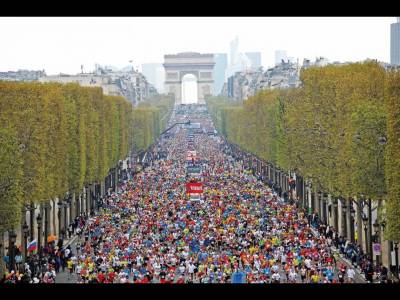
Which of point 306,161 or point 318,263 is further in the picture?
point 306,161

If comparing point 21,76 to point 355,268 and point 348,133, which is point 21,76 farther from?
point 355,268

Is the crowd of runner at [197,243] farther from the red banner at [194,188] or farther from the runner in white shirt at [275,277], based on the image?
the red banner at [194,188]

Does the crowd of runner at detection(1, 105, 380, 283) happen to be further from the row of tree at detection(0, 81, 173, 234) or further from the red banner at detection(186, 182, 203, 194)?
the row of tree at detection(0, 81, 173, 234)

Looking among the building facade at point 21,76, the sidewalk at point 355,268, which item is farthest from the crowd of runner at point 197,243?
the building facade at point 21,76

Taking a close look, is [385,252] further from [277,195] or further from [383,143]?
[277,195]

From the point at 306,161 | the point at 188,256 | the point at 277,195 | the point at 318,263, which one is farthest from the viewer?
the point at 277,195

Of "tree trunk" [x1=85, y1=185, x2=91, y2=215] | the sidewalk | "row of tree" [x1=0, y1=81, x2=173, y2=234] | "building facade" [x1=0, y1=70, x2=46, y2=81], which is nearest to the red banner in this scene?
"row of tree" [x1=0, y1=81, x2=173, y2=234]
